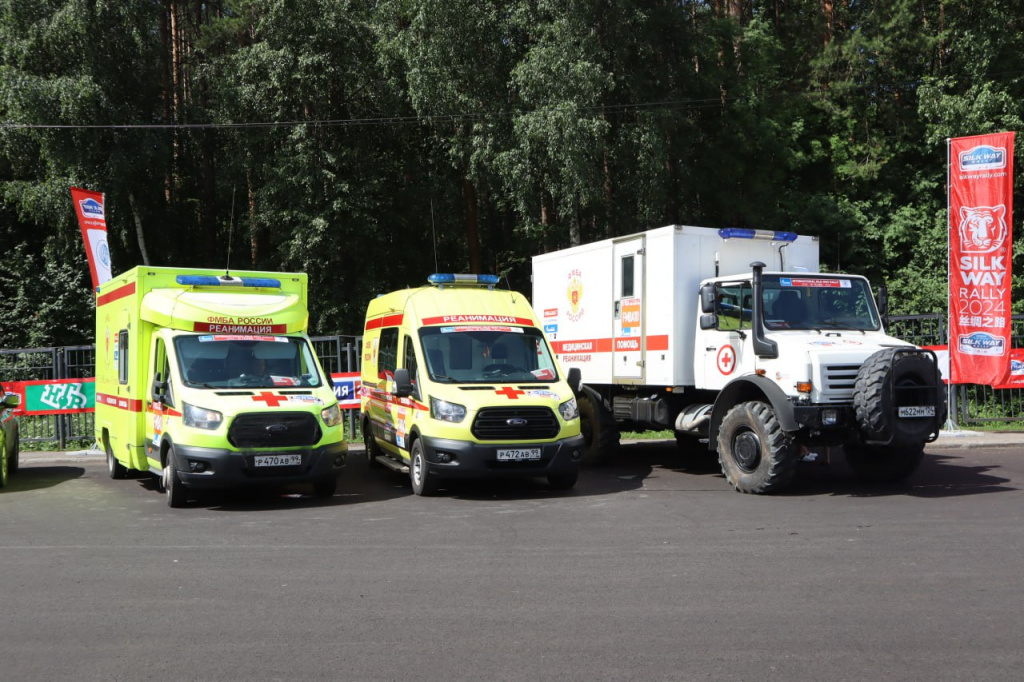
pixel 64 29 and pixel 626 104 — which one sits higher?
pixel 64 29

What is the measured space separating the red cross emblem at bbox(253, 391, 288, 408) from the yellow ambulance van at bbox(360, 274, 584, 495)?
146 cm

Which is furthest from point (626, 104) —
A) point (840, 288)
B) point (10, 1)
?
point (10, 1)

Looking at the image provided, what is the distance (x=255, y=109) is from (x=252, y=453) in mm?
21067

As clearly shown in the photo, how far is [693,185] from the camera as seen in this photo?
29953 millimetres

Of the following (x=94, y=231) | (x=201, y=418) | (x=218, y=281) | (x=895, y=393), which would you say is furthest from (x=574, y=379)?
(x=94, y=231)

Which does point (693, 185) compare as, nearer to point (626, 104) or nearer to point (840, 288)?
point (626, 104)

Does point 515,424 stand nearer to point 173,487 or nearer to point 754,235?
point 173,487

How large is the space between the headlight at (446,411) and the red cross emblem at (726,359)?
11.4 feet

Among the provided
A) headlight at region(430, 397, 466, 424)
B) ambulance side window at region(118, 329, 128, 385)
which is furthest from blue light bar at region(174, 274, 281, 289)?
headlight at region(430, 397, 466, 424)

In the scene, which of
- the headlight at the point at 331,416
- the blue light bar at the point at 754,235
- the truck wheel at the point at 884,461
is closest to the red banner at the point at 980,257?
the blue light bar at the point at 754,235

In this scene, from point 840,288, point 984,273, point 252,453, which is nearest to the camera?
point 252,453

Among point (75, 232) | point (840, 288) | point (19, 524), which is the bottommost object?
point (19, 524)

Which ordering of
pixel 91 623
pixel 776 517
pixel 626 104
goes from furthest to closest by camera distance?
pixel 626 104, pixel 776 517, pixel 91 623

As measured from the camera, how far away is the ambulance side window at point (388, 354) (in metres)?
13.5
